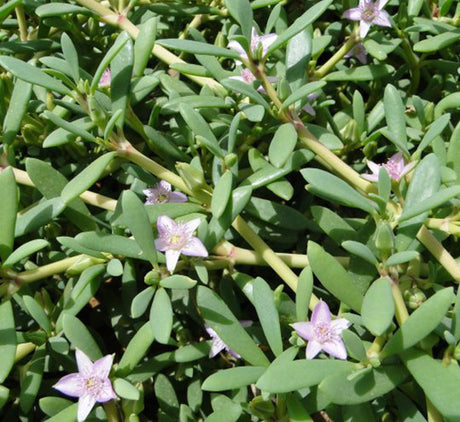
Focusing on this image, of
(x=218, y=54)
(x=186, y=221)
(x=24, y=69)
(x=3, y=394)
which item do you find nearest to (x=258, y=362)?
(x=186, y=221)

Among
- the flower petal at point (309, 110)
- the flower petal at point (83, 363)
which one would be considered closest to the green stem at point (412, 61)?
the flower petal at point (309, 110)

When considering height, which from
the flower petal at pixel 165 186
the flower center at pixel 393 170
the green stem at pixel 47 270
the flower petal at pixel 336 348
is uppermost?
the flower center at pixel 393 170

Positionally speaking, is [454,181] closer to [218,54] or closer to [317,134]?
[317,134]

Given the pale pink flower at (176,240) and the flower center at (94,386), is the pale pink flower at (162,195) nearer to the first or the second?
the pale pink flower at (176,240)

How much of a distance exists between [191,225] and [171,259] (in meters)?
0.09

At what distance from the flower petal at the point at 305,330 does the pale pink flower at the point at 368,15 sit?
73 centimetres

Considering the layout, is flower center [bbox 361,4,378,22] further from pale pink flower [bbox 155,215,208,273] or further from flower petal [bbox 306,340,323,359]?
flower petal [bbox 306,340,323,359]

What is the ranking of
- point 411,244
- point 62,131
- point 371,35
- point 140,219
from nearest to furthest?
point 140,219 < point 411,244 < point 62,131 < point 371,35

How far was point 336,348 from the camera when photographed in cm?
107

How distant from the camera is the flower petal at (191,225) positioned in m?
1.16

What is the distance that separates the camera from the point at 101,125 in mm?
1229

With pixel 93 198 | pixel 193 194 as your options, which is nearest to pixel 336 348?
pixel 193 194

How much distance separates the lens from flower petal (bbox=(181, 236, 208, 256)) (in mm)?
1130

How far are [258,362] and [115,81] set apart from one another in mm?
→ 639
